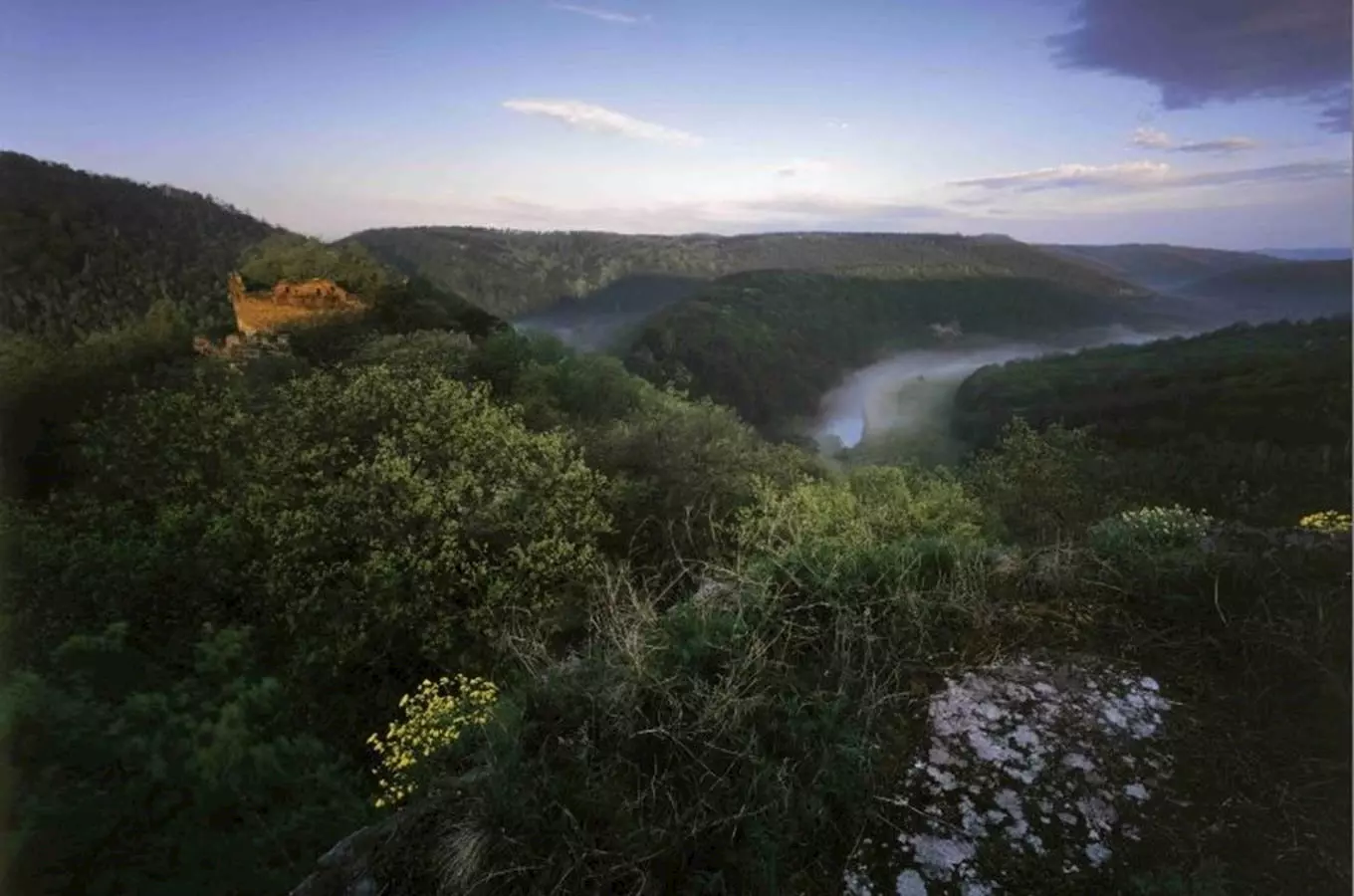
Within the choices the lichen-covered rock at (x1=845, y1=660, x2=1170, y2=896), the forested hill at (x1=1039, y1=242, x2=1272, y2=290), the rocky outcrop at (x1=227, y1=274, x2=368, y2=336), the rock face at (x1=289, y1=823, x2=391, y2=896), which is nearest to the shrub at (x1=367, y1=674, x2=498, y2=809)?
the rock face at (x1=289, y1=823, x2=391, y2=896)

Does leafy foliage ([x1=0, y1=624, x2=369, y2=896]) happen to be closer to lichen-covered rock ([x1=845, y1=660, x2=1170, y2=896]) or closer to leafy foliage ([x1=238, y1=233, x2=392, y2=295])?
leafy foliage ([x1=238, y1=233, x2=392, y2=295])

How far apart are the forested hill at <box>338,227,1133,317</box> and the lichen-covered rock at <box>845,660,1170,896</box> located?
73.5 inches

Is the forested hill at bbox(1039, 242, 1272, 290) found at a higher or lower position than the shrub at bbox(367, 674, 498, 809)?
higher

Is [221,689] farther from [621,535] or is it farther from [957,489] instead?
[957,489]

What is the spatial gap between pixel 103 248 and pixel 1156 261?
13.2 ft

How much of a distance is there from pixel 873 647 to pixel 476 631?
1.32 m

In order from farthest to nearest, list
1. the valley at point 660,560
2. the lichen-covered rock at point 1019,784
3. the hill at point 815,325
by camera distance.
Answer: the hill at point 815,325 < the valley at point 660,560 < the lichen-covered rock at point 1019,784

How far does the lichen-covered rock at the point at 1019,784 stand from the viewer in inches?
82.2

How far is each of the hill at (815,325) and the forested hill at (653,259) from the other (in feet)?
0.20

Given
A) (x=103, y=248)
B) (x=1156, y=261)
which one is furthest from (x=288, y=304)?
(x=1156, y=261)

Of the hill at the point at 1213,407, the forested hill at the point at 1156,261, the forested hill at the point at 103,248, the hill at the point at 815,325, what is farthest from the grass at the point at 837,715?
the forested hill at the point at 103,248

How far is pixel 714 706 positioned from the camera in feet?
8.11

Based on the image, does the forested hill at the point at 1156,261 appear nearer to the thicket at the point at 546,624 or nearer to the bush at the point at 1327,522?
the thicket at the point at 546,624

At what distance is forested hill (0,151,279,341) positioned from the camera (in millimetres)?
2793
